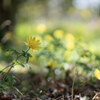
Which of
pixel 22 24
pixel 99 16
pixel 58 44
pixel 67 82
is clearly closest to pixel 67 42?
pixel 58 44

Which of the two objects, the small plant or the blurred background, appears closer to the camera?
the small plant

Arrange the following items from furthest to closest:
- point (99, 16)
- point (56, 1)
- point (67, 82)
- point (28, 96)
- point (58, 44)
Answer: point (99, 16)
point (56, 1)
point (58, 44)
point (67, 82)
point (28, 96)

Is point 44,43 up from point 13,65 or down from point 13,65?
up

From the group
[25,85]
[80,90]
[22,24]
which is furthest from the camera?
[22,24]

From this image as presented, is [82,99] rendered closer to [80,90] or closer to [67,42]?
[80,90]

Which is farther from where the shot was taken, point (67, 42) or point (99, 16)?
point (99, 16)

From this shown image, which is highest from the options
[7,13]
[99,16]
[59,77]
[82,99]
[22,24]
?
[99,16]

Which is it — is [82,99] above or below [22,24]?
below

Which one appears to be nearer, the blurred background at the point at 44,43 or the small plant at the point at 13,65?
the small plant at the point at 13,65

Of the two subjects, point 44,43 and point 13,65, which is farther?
point 44,43

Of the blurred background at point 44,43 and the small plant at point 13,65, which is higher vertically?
the blurred background at point 44,43

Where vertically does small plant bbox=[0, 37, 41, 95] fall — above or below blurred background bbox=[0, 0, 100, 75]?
below
